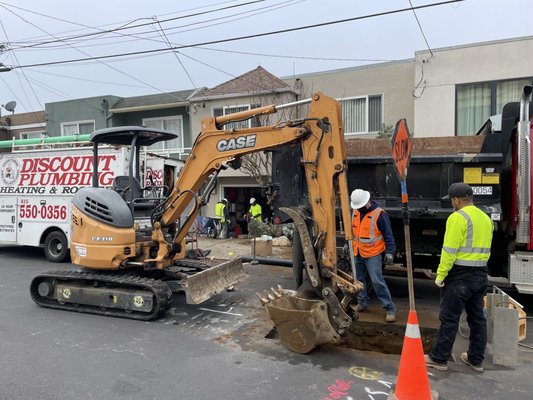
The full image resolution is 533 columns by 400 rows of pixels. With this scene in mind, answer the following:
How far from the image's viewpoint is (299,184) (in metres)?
6.62

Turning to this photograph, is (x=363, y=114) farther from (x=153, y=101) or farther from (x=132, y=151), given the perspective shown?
(x=132, y=151)

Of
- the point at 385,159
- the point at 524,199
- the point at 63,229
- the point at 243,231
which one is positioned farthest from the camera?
the point at 243,231

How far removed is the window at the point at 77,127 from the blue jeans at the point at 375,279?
1830cm

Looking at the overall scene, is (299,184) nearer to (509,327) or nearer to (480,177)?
(480,177)

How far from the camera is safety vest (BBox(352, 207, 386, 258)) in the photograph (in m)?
6.30

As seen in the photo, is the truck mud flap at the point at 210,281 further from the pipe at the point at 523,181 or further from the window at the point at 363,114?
the window at the point at 363,114

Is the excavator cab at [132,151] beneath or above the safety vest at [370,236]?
above

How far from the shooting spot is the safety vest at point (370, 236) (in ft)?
20.7

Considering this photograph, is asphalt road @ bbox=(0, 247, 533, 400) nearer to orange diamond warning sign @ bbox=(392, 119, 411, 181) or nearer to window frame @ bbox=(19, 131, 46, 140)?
orange diamond warning sign @ bbox=(392, 119, 411, 181)

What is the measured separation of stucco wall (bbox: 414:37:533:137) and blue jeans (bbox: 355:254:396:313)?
28.9ft

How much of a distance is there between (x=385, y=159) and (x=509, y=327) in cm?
314

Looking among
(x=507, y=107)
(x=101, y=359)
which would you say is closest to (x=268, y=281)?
(x=101, y=359)

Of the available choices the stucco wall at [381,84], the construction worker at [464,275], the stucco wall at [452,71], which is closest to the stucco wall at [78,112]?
the stucco wall at [381,84]

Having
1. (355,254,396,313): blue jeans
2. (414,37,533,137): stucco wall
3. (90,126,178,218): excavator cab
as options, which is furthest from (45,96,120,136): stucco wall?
(355,254,396,313): blue jeans
